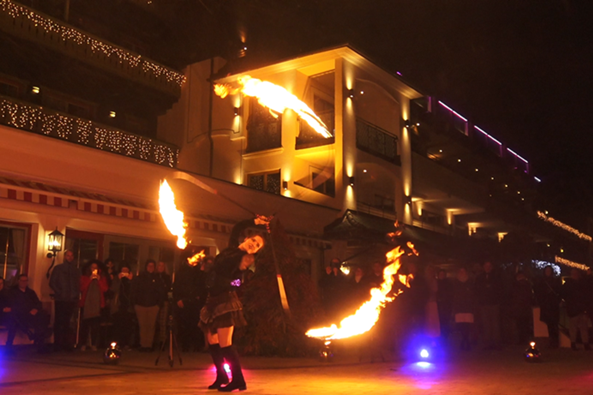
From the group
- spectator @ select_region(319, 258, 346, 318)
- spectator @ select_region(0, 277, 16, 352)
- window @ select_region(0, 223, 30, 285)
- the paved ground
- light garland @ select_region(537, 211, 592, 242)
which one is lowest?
the paved ground

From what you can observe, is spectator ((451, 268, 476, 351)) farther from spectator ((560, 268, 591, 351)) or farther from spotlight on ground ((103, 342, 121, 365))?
spotlight on ground ((103, 342, 121, 365))

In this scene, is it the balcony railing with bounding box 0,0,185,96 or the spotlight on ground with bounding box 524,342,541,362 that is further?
the balcony railing with bounding box 0,0,185,96

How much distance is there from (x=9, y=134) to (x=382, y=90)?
15585 millimetres

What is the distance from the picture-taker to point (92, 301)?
41.4 ft

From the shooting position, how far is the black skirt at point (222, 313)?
7.24m

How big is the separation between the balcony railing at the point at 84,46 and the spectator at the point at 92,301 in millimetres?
7354

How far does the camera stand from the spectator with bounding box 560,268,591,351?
1374cm

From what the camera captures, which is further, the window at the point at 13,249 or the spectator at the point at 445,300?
the spectator at the point at 445,300

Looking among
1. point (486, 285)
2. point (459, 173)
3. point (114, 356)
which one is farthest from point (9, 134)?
point (459, 173)

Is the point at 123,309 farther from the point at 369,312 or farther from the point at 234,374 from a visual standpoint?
the point at 234,374

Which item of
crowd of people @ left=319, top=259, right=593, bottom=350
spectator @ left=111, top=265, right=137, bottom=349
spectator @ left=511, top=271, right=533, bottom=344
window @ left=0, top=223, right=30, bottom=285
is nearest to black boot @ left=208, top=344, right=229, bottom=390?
crowd of people @ left=319, top=259, right=593, bottom=350

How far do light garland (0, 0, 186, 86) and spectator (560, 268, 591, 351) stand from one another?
13799mm

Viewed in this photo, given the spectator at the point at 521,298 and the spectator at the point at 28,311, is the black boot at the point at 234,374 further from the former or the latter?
the spectator at the point at 521,298

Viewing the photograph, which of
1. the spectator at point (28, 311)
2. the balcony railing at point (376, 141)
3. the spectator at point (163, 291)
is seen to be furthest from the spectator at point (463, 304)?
the balcony railing at point (376, 141)
